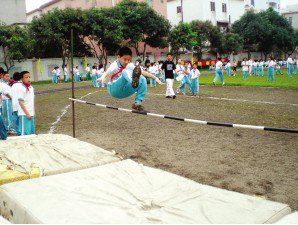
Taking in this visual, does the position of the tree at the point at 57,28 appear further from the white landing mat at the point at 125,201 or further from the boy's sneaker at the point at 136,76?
the white landing mat at the point at 125,201

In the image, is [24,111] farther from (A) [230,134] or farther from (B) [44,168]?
(A) [230,134]

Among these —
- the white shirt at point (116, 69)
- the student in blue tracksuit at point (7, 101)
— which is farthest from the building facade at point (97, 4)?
the white shirt at point (116, 69)

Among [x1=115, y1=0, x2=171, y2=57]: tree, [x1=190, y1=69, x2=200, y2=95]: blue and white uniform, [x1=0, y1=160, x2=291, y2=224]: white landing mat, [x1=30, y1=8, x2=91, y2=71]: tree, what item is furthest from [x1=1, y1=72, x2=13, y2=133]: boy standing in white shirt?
[x1=115, y1=0, x2=171, y2=57]: tree

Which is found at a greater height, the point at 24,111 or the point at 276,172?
the point at 24,111

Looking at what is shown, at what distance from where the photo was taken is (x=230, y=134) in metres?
8.72

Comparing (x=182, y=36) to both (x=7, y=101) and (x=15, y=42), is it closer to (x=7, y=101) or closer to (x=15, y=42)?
(x=15, y=42)

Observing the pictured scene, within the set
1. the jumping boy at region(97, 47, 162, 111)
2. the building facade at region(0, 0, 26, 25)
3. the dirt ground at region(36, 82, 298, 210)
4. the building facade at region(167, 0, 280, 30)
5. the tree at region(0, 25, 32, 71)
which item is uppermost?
the building facade at region(167, 0, 280, 30)

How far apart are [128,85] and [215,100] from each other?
8.71 m

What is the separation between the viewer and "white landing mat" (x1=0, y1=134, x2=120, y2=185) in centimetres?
487

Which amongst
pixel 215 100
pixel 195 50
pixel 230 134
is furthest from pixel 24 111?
pixel 195 50

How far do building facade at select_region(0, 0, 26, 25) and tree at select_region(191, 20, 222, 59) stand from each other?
2393cm

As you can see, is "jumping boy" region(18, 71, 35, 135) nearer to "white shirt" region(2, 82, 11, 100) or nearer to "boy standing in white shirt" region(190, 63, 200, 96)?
"white shirt" region(2, 82, 11, 100)

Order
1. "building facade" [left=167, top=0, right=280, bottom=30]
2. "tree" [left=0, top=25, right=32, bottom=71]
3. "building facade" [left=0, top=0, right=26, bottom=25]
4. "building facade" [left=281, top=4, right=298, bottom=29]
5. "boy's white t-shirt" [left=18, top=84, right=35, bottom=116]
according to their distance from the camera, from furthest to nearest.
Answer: "building facade" [left=281, top=4, right=298, bottom=29], "building facade" [left=167, top=0, right=280, bottom=30], "building facade" [left=0, top=0, right=26, bottom=25], "tree" [left=0, top=25, right=32, bottom=71], "boy's white t-shirt" [left=18, top=84, right=35, bottom=116]

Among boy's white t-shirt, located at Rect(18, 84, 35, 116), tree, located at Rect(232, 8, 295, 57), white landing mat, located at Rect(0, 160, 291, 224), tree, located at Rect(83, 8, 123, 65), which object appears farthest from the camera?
tree, located at Rect(232, 8, 295, 57)
